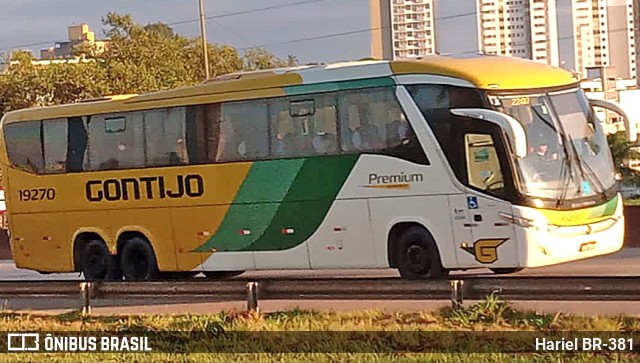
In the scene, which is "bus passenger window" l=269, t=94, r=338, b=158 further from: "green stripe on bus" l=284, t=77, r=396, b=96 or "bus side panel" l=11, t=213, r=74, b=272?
"bus side panel" l=11, t=213, r=74, b=272

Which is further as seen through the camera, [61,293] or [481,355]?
[61,293]

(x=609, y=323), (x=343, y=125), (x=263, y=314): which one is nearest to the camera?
(x=609, y=323)

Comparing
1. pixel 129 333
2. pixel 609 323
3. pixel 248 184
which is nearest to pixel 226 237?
pixel 248 184

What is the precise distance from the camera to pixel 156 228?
20.5m

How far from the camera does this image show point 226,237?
19.7 metres

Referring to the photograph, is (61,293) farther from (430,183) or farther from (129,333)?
(430,183)

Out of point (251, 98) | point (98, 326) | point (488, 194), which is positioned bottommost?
point (98, 326)

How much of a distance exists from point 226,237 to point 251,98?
2249mm

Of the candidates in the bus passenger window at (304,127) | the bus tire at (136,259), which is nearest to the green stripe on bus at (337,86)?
the bus passenger window at (304,127)

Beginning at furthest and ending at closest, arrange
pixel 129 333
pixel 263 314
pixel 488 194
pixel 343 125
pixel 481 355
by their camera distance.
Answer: pixel 343 125 → pixel 488 194 → pixel 263 314 → pixel 129 333 → pixel 481 355

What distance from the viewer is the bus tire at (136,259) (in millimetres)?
20812

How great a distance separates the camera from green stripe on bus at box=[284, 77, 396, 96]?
58.7 feet

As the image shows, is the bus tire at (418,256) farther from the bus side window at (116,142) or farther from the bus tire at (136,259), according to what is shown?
the bus side window at (116,142)

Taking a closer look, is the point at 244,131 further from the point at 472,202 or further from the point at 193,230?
the point at 472,202
